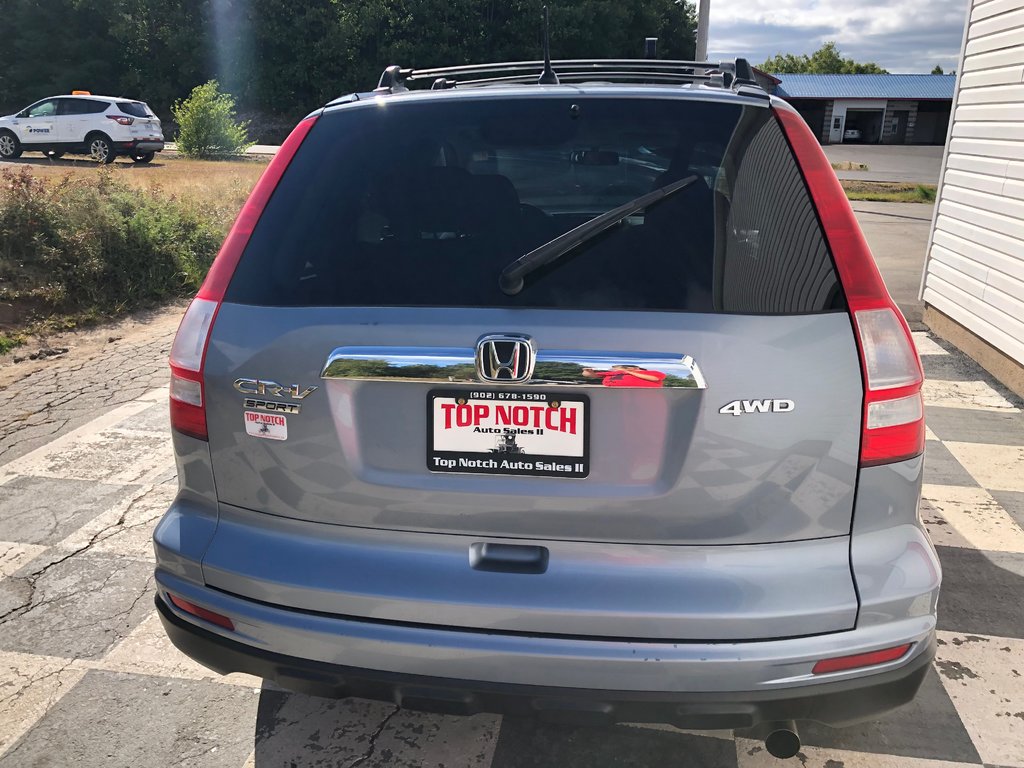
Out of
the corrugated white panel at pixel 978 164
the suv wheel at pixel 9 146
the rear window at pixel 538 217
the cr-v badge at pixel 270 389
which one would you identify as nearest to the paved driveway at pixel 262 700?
the cr-v badge at pixel 270 389

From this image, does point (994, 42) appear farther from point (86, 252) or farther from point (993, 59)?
point (86, 252)

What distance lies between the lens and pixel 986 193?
6.54m

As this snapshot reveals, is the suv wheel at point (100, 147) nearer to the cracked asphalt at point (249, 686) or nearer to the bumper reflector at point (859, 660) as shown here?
the cracked asphalt at point (249, 686)

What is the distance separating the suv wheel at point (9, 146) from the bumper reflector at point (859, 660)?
90.3 ft

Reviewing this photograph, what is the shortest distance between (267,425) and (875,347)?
1367mm

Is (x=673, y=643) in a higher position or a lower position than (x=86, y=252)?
higher

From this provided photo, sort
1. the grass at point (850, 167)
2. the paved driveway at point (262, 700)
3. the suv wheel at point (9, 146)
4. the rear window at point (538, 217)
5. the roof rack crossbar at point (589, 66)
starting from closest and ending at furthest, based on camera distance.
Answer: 1. the rear window at point (538, 217)
2. the paved driveway at point (262, 700)
3. the roof rack crossbar at point (589, 66)
4. the suv wheel at point (9, 146)
5. the grass at point (850, 167)

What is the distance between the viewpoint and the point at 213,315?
205 centimetres

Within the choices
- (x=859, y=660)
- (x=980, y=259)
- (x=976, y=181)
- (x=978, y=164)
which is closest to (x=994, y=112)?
(x=978, y=164)

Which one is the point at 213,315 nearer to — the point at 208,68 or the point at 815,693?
the point at 815,693

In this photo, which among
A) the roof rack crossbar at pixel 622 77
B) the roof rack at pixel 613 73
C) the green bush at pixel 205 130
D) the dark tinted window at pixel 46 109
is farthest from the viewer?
the green bush at pixel 205 130

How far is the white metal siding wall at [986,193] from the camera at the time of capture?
5969 millimetres

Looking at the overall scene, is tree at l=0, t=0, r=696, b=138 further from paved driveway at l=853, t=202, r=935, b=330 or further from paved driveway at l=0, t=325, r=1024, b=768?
paved driveway at l=0, t=325, r=1024, b=768

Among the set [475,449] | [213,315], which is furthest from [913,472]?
[213,315]
